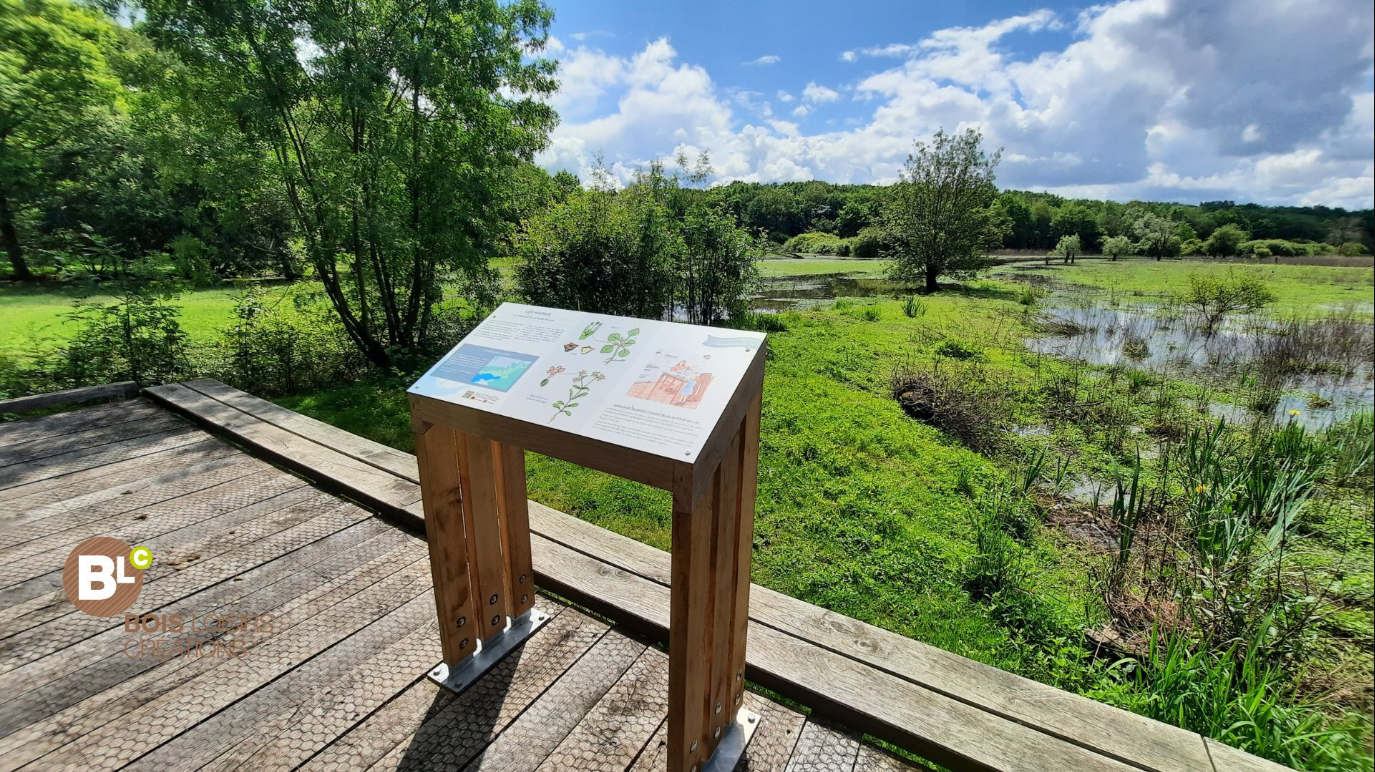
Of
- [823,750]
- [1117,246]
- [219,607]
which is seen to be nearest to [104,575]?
[219,607]

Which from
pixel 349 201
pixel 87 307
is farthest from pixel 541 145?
pixel 87 307

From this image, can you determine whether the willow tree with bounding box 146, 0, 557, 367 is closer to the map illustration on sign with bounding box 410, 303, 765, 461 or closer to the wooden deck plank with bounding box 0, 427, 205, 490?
the wooden deck plank with bounding box 0, 427, 205, 490

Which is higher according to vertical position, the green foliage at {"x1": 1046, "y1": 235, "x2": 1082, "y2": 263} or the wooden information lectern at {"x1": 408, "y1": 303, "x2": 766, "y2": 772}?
the green foliage at {"x1": 1046, "y1": 235, "x2": 1082, "y2": 263}

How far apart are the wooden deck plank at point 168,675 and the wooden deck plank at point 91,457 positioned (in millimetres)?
2324

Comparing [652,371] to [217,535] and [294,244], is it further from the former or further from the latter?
[294,244]

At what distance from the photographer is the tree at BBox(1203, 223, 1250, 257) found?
5498 millimetres

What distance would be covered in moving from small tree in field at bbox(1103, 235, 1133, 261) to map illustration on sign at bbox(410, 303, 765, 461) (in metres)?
20.7

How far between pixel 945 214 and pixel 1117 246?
542 centimetres

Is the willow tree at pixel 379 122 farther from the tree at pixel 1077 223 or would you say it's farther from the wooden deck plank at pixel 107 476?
the tree at pixel 1077 223

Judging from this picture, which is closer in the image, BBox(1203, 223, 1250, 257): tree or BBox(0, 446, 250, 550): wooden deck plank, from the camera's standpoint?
BBox(0, 446, 250, 550): wooden deck plank

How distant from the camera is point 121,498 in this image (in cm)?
296

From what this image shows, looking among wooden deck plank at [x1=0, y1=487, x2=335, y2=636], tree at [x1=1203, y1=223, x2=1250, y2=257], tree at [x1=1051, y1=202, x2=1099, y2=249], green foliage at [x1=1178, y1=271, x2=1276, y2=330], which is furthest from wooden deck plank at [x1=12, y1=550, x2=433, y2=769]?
tree at [x1=1051, y1=202, x2=1099, y2=249]

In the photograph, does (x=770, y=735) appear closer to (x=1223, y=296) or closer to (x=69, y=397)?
(x=69, y=397)

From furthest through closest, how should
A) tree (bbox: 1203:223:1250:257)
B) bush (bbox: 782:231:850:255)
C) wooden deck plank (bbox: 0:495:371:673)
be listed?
1. bush (bbox: 782:231:850:255)
2. tree (bbox: 1203:223:1250:257)
3. wooden deck plank (bbox: 0:495:371:673)
